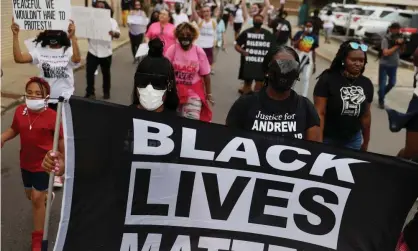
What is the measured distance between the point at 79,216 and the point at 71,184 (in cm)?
18

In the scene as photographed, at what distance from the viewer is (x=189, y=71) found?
533 cm

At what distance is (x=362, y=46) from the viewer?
3.93 m

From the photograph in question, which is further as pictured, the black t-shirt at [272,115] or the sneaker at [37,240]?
the sneaker at [37,240]

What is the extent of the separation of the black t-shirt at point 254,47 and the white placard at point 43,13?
427cm

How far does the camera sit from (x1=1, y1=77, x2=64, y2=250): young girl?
3.57 meters

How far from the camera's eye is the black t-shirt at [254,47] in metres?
8.47

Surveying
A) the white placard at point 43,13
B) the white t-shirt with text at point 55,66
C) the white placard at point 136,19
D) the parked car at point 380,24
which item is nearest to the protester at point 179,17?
the white placard at point 136,19

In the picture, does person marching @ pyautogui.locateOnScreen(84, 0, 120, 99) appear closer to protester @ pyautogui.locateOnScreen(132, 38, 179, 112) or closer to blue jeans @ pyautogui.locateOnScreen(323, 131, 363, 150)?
protester @ pyautogui.locateOnScreen(132, 38, 179, 112)

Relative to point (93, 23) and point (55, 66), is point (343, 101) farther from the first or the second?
point (93, 23)

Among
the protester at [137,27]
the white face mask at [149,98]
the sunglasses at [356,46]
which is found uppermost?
the sunglasses at [356,46]

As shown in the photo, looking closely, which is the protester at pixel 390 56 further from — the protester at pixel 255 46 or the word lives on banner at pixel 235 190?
the word lives on banner at pixel 235 190

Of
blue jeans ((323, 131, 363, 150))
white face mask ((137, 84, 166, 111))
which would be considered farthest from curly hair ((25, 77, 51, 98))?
blue jeans ((323, 131, 363, 150))

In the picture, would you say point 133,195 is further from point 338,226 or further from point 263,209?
point 338,226

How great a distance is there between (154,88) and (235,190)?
1027 millimetres
